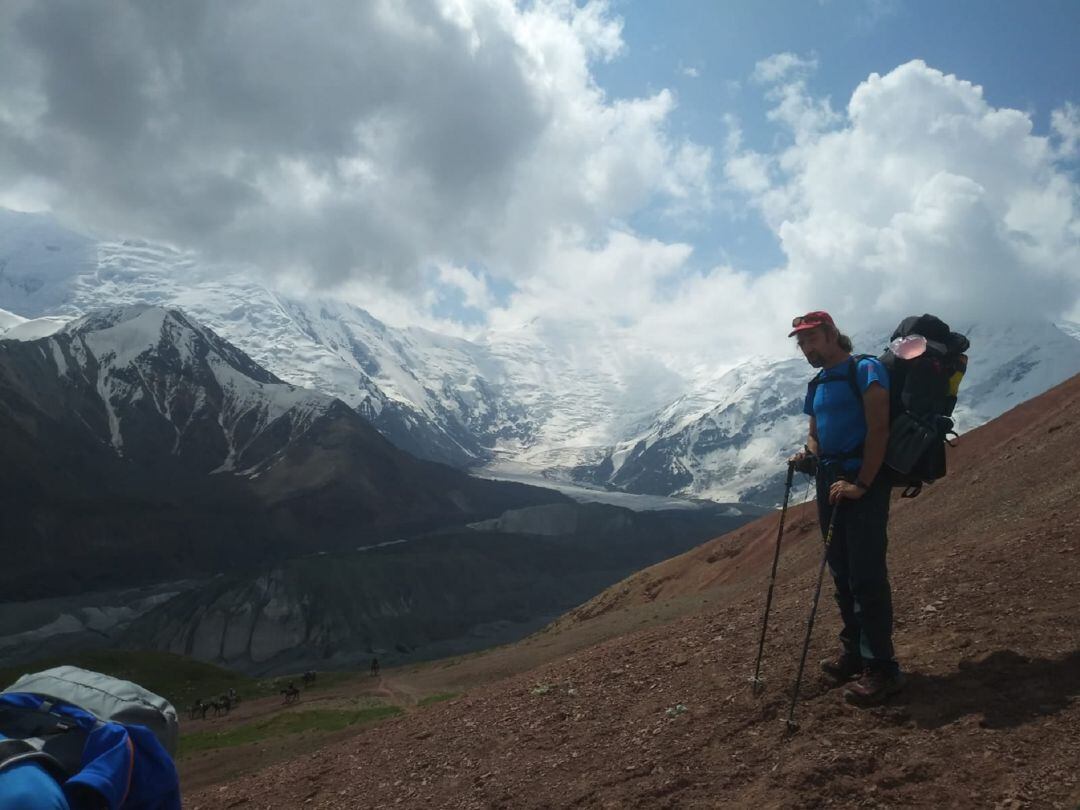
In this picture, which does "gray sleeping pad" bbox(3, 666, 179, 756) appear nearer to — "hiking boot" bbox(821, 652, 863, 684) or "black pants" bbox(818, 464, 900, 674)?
"black pants" bbox(818, 464, 900, 674)

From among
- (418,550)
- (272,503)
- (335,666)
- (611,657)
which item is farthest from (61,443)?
(611,657)

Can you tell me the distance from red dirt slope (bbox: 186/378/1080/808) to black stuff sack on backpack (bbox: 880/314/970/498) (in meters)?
1.88

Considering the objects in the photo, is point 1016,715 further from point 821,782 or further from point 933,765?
point 821,782

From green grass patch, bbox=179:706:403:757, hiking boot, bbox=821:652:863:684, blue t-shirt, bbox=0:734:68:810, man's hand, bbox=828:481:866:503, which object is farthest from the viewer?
green grass patch, bbox=179:706:403:757

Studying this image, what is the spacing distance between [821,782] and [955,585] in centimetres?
495

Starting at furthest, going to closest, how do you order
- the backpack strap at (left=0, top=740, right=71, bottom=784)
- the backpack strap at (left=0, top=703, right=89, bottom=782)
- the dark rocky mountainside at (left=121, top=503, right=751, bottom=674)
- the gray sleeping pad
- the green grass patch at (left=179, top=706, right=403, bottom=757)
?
the dark rocky mountainside at (left=121, top=503, right=751, bottom=674)
the green grass patch at (left=179, top=706, right=403, bottom=757)
the gray sleeping pad
the backpack strap at (left=0, top=703, right=89, bottom=782)
the backpack strap at (left=0, top=740, right=71, bottom=784)

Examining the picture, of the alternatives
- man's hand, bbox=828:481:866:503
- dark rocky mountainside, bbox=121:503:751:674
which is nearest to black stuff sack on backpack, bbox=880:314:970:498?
man's hand, bbox=828:481:866:503

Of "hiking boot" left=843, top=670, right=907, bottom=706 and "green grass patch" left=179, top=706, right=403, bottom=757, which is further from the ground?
"hiking boot" left=843, top=670, right=907, bottom=706

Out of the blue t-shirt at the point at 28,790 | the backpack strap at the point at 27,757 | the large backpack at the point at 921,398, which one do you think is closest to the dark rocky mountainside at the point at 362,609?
the large backpack at the point at 921,398

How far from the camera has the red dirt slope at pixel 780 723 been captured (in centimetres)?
599

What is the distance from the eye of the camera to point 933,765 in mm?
5934

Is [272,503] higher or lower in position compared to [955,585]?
higher

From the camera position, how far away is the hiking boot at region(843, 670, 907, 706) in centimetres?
705

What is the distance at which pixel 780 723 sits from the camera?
7344 millimetres
